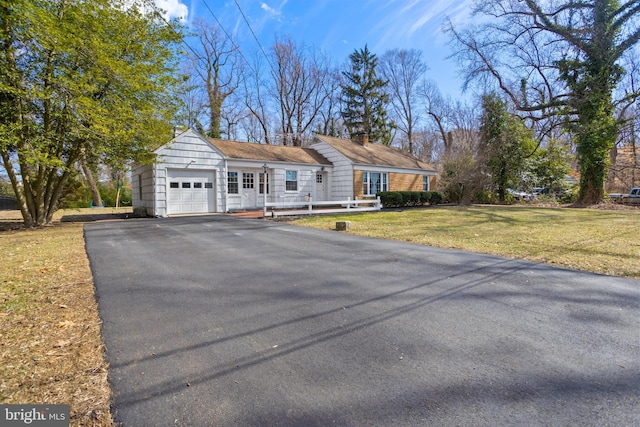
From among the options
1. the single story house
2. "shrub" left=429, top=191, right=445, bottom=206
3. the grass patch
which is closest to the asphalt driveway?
the grass patch

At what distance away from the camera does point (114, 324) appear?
3277 mm

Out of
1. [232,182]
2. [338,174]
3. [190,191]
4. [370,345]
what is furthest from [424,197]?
[370,345]

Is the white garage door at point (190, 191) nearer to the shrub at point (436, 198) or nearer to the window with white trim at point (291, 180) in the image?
the window with white trim at point (291, 180)

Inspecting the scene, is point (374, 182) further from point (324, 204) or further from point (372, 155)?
point (324, 204)

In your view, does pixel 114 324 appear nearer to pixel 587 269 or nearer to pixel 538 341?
pixel 538 341

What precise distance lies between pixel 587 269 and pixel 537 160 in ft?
69.9

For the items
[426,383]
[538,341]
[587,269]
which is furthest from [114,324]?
[587,269]

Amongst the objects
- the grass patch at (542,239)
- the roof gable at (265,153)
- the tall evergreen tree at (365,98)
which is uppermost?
the tall evergreen tree at (365,98)

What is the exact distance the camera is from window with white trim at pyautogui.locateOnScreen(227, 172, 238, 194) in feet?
57.9

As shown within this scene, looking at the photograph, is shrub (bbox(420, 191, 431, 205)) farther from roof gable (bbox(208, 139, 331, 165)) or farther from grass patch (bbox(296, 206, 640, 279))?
grass patch (bbox(296, 206, 640, 279))

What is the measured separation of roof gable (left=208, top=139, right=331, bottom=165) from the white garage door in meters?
1.82

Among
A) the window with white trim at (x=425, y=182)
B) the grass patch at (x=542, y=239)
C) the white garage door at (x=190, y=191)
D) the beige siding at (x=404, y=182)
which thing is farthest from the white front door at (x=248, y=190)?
the window with white trim at (x=425, y=182)

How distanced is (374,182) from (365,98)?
710 inches

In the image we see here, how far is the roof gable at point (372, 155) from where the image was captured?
2145 centimetres
